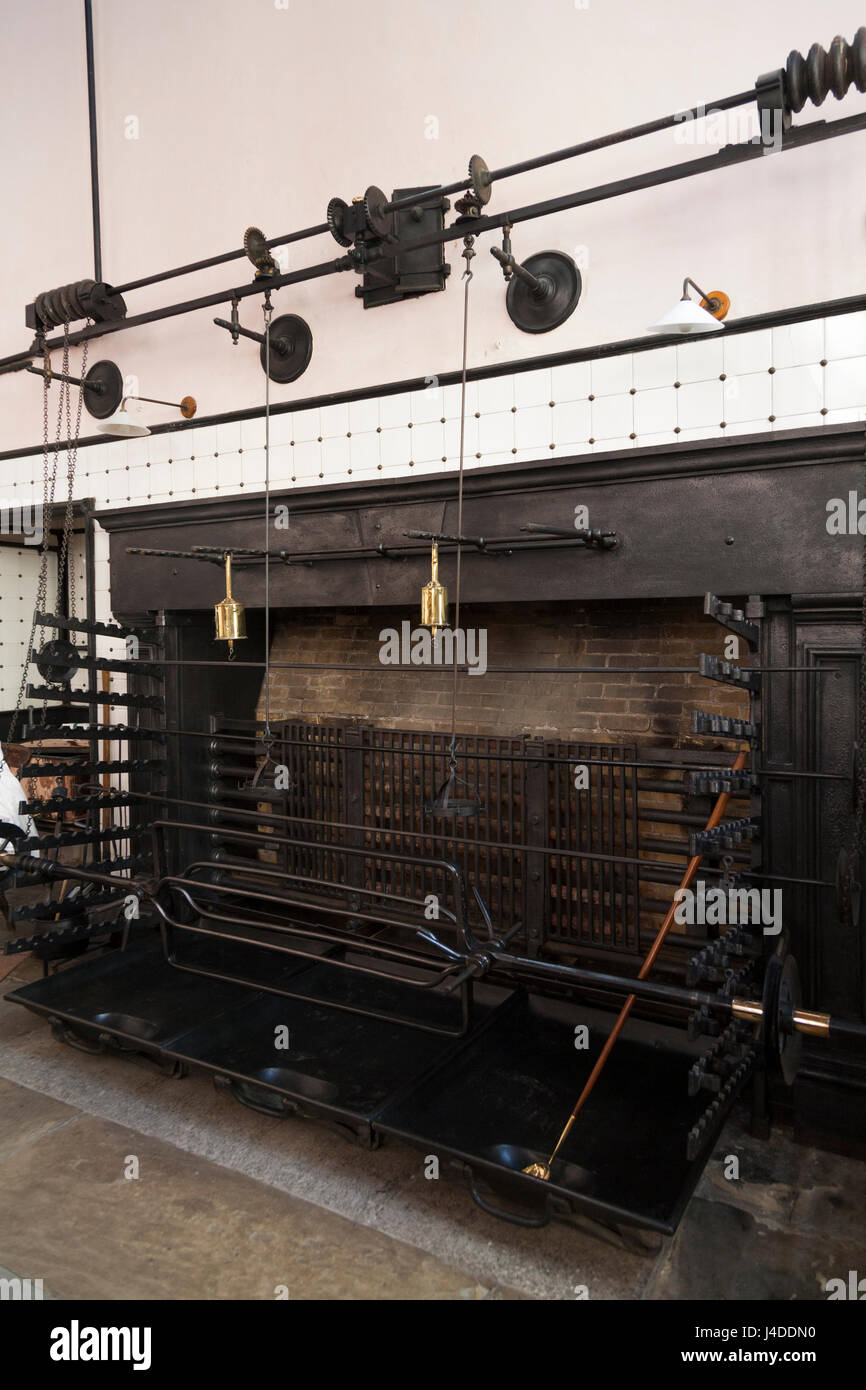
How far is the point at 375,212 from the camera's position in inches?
129

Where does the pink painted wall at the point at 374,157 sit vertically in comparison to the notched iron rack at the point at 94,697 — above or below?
above

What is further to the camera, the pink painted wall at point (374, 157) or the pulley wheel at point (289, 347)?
the pulley wheel at point (289, 347)

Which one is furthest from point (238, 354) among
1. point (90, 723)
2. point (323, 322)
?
point (90, 723)

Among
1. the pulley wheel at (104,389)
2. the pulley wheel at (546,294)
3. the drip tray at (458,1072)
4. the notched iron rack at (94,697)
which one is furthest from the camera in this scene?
the pulley wheel at (104,389)

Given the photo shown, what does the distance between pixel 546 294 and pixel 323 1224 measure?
10.7ft

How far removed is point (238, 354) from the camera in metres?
4.25

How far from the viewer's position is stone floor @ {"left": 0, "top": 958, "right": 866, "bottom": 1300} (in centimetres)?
227

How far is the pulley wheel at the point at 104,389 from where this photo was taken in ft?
15.6

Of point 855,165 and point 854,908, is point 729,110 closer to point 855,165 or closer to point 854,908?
point 855,165

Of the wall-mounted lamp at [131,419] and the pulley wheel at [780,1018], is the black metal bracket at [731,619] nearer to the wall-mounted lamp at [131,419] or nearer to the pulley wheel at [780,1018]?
the pulley wheel at [780,1018]

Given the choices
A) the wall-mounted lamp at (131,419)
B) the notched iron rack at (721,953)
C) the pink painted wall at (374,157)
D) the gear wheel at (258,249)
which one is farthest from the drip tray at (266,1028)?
the gear wheel at (258,249)

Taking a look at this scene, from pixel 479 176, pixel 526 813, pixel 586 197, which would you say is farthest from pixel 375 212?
pixel 526 813

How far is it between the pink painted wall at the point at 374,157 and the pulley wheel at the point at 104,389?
11cm
